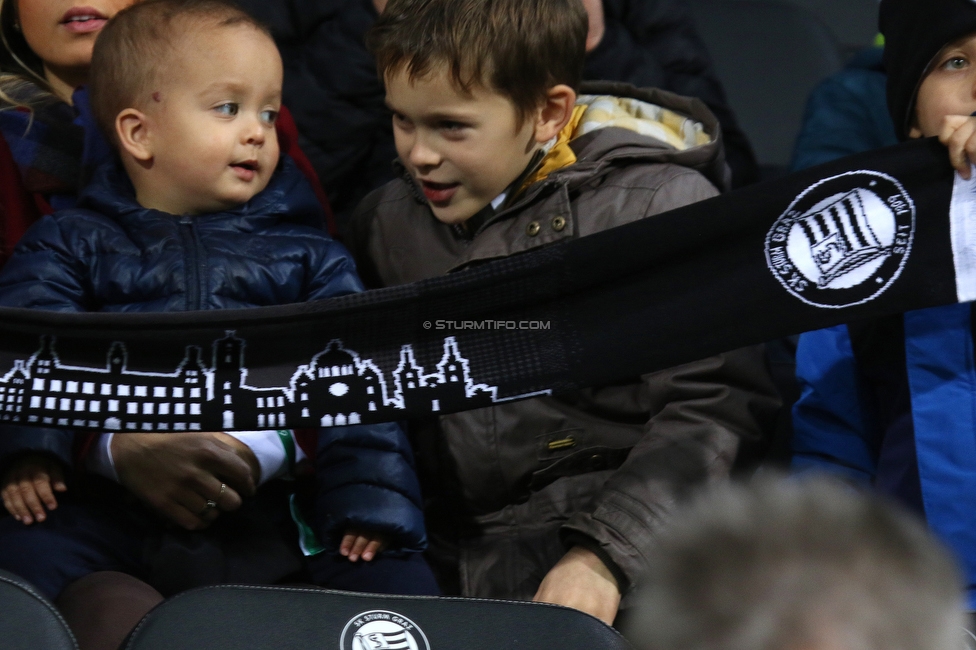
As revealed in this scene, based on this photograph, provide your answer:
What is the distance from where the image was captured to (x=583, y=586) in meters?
1.42

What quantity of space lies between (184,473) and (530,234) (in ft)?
1.84

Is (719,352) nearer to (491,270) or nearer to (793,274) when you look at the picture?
Answer: (793,274)

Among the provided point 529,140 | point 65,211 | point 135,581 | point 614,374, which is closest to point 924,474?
point 614,374

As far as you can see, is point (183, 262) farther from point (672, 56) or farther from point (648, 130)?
point (672, 56)

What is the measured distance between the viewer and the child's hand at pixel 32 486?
148 cm

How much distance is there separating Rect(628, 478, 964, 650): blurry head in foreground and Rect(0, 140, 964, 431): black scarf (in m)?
0.73

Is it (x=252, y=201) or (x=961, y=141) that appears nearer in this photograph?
(x=961, y=141)

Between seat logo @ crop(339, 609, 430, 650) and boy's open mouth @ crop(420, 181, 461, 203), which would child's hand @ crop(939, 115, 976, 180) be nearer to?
boy's open mouth @ crop(420, 181, 461, 203)

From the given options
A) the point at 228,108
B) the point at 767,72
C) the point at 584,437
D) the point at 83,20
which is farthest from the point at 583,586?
the point at 767,72

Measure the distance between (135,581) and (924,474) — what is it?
975mm

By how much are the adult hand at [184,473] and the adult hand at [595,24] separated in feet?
3.84

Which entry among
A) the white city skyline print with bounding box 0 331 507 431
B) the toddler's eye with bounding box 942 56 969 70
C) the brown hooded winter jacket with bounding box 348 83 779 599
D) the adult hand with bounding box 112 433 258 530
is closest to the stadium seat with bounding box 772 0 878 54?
the brown hooded winter jacket with bounding box 348 83 779 599

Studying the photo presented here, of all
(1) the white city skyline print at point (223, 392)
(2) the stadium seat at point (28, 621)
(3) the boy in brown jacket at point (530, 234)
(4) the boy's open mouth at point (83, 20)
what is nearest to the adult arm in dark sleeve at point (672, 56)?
(3) the boy in brown jacket at point (530, 234)

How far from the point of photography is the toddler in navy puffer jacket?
1.49 m
